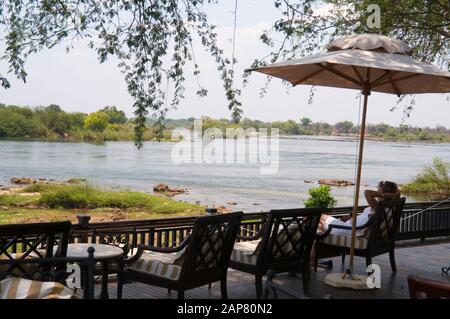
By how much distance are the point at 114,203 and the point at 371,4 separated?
24946mm

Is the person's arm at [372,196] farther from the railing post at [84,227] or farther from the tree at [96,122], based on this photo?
the tree at [96,122]

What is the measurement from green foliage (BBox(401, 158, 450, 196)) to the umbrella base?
100ft

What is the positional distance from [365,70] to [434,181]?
111ft

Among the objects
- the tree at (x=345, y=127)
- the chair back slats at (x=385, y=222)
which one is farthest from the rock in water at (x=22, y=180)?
Result: the chair back slats at (x=385, y=222)

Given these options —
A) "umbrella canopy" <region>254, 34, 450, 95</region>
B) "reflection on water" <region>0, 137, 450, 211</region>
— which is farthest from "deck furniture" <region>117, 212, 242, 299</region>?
"reflection on water" <region>0, 137, 450, 211</region>

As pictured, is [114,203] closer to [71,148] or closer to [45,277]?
[45,277]

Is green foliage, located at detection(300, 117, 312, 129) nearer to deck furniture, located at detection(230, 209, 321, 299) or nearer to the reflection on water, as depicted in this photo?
the reflection on water

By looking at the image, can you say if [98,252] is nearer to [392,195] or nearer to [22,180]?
[392,195]

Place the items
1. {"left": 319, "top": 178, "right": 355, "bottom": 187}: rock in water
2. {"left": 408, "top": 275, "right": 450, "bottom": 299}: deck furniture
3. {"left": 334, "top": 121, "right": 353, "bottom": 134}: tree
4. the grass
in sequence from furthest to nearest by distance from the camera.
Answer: {"left": 319, "top": 178, "right": 355, "bottom": 187}: rock in water → {"left": 334, "top": 121, "right": 353, "bottom": 134}: tree → the grass → {"left": 408, "top": 275, "right": 450, "bottom": 299}: deck furniture

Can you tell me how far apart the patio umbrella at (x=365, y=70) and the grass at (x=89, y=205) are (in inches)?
910

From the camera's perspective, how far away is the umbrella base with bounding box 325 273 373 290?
546 cm

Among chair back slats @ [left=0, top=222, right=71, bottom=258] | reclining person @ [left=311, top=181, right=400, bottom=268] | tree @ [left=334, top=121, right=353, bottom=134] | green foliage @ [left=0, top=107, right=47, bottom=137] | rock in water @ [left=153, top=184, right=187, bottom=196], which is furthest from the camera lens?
green foliage @ [left=0, top=107, right=47, bottom=137]

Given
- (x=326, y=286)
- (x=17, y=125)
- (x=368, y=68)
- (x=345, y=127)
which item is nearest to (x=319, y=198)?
(x=326, y=286)

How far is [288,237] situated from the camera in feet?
16.9
